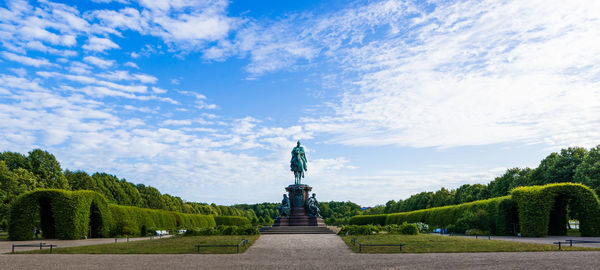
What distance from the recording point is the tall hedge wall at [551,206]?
24.2 m

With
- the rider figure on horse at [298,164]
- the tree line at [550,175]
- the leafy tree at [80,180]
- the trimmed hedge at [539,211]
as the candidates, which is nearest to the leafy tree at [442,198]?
the tree line at [550,175]

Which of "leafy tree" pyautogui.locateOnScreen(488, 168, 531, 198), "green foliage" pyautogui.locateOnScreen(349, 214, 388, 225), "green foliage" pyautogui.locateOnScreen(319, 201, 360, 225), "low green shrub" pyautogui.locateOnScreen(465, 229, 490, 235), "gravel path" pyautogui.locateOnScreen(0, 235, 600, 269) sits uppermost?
"leafy tree" pyautogui.locateOnScreen(488, 168, 531, 198)

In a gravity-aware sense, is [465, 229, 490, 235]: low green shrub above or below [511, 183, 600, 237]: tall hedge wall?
below

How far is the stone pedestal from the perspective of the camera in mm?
33500

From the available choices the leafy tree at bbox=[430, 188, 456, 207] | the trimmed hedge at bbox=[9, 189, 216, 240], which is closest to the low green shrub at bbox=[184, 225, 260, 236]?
the trimmed hedge at bbox=[9, 189, 216, 240]

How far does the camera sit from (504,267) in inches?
436

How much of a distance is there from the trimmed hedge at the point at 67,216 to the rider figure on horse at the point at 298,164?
13.6 metres

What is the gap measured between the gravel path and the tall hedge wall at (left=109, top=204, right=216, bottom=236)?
1701cm

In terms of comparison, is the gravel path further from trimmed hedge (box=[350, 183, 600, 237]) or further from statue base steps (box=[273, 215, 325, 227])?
statue base steps (box=[273, 215, 325, 227])

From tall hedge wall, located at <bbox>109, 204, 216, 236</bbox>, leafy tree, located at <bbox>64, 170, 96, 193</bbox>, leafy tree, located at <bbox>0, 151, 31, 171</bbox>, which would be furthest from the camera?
leafy tree, located at <bbox>64, 170, 96, 193</bbox>

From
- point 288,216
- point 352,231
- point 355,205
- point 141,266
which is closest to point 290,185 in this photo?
point 288,216

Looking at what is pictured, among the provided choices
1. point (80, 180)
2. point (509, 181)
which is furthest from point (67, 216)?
point (509, 181)

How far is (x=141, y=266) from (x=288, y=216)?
74.4ft

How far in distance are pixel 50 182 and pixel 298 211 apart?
91.2 ft
